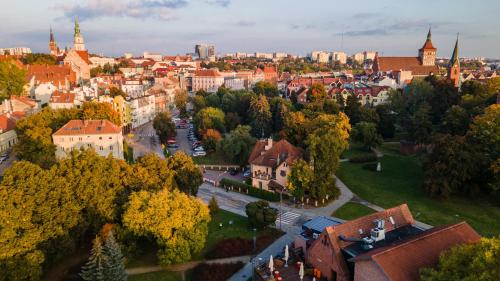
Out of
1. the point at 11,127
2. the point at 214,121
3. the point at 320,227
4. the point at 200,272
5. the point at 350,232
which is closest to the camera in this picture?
the point at 350,232

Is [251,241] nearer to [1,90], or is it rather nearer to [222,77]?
[1,90]

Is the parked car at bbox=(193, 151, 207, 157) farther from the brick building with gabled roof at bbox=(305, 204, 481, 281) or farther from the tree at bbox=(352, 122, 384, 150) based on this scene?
the brick building with gabled roof at bbox=(305, 204, 481, 281)

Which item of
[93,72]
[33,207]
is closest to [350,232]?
[33,207]

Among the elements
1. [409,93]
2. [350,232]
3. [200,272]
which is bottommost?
[200,272]

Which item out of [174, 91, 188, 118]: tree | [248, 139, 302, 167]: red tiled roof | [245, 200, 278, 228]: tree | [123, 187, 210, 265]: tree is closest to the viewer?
[123, 187, 210, 265]: tree

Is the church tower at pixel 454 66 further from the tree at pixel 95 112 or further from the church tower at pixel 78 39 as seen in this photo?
the church tower at pixel 78 39

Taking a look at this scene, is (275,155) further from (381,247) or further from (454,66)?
(454,66)

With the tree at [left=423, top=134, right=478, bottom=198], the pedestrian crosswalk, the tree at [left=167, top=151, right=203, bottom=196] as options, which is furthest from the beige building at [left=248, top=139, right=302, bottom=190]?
the tree at [left=423, top=134, right=478, bottom=198]

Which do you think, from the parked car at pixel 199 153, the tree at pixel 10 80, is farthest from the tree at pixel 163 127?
the tree at pixel 10 80
